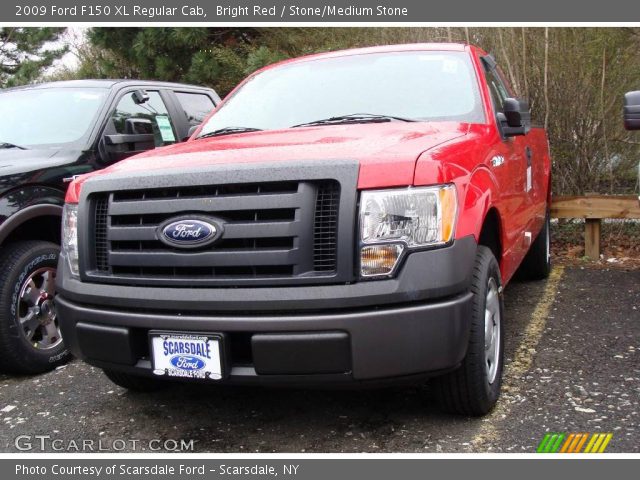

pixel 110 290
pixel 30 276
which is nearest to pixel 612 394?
pixel 110 290

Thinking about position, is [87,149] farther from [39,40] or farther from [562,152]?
[39,40]

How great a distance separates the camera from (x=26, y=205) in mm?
3988

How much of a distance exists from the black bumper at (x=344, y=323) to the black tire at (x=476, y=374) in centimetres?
17

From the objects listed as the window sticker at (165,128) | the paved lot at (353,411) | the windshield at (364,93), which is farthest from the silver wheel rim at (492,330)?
the window sticker at (165,128)

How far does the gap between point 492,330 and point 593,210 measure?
163 inches

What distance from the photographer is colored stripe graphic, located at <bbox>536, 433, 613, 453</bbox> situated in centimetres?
280

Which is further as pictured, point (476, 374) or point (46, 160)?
point (46, 160)

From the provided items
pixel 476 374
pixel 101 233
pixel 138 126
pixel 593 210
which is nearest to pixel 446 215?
pixel 476 374

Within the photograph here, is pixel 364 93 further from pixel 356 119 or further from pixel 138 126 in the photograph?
pixel 138 126

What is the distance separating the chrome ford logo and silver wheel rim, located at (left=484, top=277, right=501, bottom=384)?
4.14 ft

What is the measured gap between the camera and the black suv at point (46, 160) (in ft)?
13.0

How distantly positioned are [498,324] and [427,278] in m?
0.89

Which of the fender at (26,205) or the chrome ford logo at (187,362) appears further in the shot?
the fender at (26,205)

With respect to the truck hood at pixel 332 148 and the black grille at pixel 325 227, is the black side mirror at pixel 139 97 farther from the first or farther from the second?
the black grille at pixel 325 227
